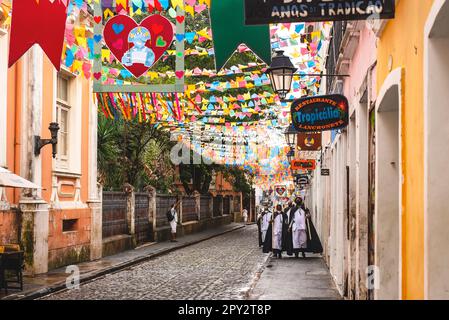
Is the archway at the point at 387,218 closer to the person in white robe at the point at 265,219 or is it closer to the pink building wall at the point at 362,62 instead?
the pink building wall at the point at 362,62

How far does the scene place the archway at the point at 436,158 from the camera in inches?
192

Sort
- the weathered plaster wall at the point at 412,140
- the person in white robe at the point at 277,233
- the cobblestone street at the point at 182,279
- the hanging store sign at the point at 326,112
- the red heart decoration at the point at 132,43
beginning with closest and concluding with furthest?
1. the weathered plaster wall at the point at 412,140
2. the red heart decoration at the point at 132,43
3. the hanging store sign at the point at 326,112
4. the cobblestone street at the point at 182,279
5. the person in white robe at the point at 277,233

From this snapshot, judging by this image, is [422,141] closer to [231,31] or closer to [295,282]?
[231,31]

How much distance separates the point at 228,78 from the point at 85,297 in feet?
59.5

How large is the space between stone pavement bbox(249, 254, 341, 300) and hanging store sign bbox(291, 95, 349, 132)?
3377 millimetres

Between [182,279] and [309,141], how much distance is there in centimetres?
758

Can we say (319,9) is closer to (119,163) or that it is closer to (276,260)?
(276,260)

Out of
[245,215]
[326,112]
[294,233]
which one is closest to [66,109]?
[294,233]

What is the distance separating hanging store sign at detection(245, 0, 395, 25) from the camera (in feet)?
19.6

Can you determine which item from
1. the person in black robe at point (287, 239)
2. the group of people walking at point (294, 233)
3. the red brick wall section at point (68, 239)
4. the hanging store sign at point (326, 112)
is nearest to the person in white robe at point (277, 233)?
the group of people walking at point (294, 233)

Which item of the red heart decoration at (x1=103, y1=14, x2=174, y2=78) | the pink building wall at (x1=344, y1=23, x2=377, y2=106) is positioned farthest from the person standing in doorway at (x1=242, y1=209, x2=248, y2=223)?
the red heart decoration at (x1=103, y1=14, x2=174, y2=78)

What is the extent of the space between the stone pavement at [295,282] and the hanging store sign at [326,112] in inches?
133

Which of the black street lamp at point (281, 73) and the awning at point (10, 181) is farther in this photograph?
the awning at point (10, 181)
